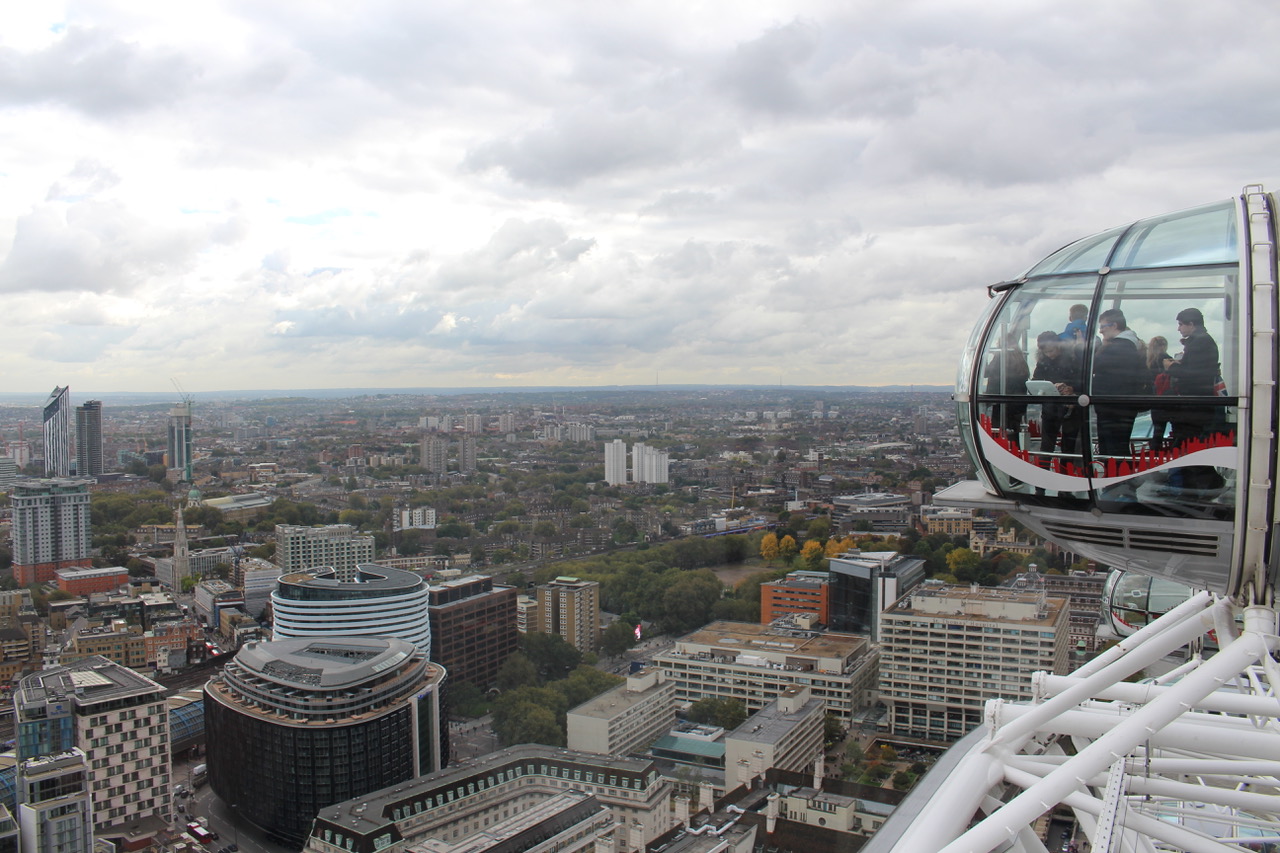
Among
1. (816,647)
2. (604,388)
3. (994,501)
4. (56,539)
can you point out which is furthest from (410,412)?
(994,501)

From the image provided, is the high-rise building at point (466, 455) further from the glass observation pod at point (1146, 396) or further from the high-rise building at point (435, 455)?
the glass observation pod at point (1146, 396)

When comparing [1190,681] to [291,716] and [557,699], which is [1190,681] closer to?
[291,716]

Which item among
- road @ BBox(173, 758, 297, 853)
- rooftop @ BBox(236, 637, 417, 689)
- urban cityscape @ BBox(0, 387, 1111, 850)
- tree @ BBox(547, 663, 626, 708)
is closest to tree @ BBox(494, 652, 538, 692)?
urban cityscape @ BBox(0, 387, 1111, 850)

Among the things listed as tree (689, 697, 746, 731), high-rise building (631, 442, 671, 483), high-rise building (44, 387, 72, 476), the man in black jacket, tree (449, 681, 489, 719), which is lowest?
tree (449, 681, 489, 719)

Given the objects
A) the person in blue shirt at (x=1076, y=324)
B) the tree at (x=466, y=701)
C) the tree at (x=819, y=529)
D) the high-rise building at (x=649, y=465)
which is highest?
the person in blue shirt at (x=1076, y=324)

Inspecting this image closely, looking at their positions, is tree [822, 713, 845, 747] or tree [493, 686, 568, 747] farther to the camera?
tree [822, 713, 845, 747]

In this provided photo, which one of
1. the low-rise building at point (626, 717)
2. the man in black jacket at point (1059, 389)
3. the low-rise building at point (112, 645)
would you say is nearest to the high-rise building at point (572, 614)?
the low-rise building at point (626, 717)

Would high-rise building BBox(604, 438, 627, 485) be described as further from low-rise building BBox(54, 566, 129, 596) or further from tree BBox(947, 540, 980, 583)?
tree BBox(947, 540, 980, 583)
